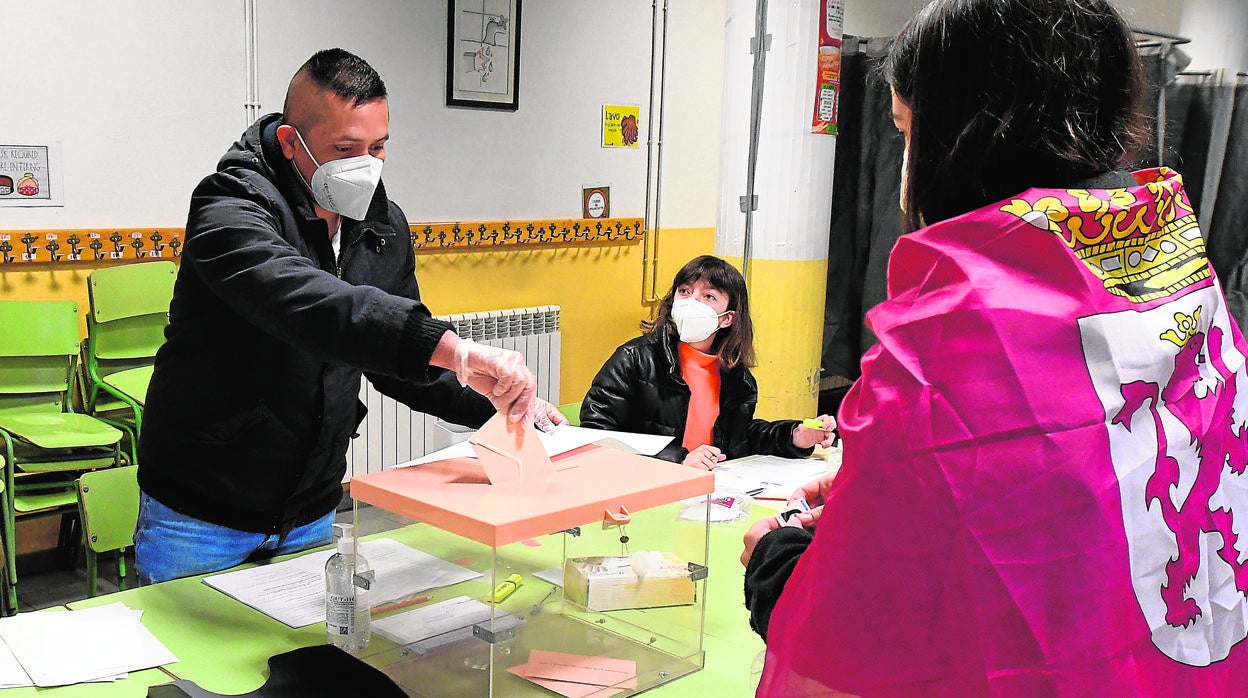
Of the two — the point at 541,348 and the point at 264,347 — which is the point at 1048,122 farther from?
the point at 541,348

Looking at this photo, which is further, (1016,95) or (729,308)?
(729,308)

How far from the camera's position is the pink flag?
0.96 m

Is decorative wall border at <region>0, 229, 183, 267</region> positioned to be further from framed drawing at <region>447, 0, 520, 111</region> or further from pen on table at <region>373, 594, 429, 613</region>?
pen on table at <region>373, 594, 429, 613</region>

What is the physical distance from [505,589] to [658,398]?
1.90 meters

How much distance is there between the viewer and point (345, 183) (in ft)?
6.47

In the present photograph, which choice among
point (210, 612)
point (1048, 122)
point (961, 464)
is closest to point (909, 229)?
point (1048, 122)

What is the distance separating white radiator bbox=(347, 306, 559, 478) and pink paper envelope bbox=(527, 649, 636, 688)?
2.92 m

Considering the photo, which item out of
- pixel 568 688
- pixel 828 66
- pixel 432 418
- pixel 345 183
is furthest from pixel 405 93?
pixel 568 688

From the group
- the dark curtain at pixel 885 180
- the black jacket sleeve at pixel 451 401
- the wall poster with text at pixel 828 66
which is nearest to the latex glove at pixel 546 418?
the black jacket sleeve at pixel 451 401

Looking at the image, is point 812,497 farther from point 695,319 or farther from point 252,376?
point 695,319

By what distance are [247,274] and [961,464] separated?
1.17 metres

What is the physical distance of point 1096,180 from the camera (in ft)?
3.40

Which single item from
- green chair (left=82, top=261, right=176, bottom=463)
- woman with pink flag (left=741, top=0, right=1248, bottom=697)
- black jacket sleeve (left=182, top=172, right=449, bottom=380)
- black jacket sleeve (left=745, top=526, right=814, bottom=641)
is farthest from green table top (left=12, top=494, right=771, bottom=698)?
green chair (left=82, top=261, right=176, bottom=463)

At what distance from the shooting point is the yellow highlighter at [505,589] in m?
1.47
